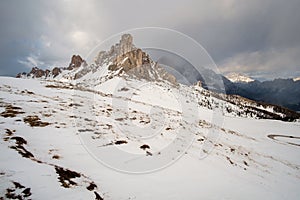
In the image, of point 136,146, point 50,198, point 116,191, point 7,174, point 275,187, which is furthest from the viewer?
point 136,146

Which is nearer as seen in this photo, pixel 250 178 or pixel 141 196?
pixel 141 196

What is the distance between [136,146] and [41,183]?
13.1m

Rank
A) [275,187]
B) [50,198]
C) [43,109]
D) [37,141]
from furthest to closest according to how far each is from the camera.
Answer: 1. [43,109]
2. [275,187]
3. [37,141]
4. [50,198]

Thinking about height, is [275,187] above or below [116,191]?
below

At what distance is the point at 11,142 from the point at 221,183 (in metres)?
19.2

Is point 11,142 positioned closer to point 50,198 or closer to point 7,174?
point 7,174

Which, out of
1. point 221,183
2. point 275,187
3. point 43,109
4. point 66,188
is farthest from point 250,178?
point 43,109

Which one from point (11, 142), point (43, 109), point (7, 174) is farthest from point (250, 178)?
point (43, 109)

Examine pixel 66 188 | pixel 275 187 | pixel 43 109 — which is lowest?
pixel 275 187

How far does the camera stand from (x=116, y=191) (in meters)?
11.9

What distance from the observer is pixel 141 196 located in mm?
11914

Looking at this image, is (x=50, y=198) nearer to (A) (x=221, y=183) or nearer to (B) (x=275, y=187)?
(A) (x=221, y=183)

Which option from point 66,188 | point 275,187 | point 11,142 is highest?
point 11,142

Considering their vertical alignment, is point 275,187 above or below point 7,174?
below
